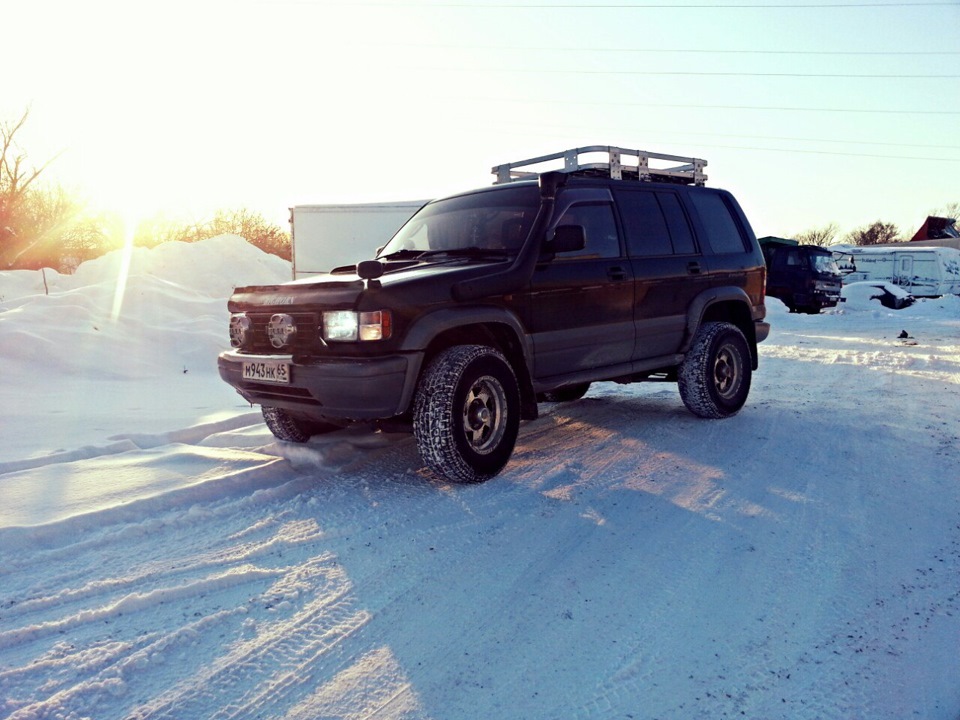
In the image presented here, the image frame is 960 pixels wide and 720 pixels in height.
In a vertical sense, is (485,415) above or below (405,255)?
below

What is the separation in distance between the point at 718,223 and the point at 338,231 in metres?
13.4

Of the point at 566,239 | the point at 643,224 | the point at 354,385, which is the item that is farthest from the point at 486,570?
the point at 643,224

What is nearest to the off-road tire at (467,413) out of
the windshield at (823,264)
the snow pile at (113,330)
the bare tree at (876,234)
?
the snow pile at (113,330)

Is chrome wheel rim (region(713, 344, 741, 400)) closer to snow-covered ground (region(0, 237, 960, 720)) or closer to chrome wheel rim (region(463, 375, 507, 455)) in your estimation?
snow-covered ground (region(0, 237, 960, 720))

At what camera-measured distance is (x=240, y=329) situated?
4.48m

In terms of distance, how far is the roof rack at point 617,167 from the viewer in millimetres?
5840

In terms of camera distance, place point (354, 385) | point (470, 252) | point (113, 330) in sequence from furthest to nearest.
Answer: point (113, 330) → point (470, 252) → point (354, 385)

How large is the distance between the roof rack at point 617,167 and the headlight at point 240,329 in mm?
2414

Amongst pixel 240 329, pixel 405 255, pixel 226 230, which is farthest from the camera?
pixel 226 230

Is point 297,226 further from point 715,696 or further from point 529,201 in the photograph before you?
point 715,696

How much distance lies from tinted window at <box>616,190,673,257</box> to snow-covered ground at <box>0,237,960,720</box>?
56.7 inches

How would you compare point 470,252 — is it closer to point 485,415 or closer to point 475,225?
point 475,225

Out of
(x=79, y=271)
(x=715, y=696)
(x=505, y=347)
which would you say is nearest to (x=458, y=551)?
(x=715, y=696)

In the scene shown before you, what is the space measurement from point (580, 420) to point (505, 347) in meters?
1.65
